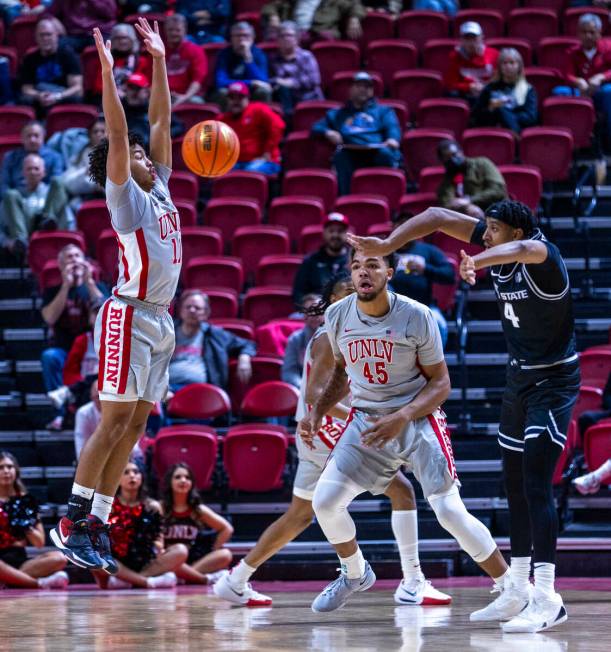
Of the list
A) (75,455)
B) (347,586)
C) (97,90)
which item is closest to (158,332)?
(347,586)

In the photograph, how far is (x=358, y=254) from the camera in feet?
22.2

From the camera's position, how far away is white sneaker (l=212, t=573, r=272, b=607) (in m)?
7.91

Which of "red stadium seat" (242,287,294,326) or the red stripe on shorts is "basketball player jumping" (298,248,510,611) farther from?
"red stadium seat" (242,287,294,326)

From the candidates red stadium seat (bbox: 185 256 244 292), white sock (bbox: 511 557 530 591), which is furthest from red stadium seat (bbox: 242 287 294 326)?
white sock (bbox: 511 557 530 591)

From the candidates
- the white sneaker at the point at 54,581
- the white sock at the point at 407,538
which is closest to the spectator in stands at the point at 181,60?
the white sneaker at the point at 54,581

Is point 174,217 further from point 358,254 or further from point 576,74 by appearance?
point 576,74

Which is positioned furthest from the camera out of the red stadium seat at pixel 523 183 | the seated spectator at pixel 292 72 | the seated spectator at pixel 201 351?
the seated spectator at pixel 292 72

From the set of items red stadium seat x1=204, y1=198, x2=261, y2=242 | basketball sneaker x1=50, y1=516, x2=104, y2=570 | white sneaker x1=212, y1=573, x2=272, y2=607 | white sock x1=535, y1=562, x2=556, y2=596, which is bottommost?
white sneaker x1=212, y1=573, x2=272, y2=607

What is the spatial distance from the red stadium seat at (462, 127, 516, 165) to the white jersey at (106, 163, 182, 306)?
666 cm

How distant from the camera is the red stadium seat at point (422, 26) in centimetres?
1534

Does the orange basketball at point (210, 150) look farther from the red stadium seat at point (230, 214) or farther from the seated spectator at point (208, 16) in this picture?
the seated spectator at point (208, 16)

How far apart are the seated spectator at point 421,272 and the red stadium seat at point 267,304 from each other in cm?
109

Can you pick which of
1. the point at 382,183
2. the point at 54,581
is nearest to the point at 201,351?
the point at 54,581

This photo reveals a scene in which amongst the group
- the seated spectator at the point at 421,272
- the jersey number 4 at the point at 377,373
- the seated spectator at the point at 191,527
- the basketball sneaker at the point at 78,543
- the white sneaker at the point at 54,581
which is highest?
the jersey number 4 at the point at 377,373
